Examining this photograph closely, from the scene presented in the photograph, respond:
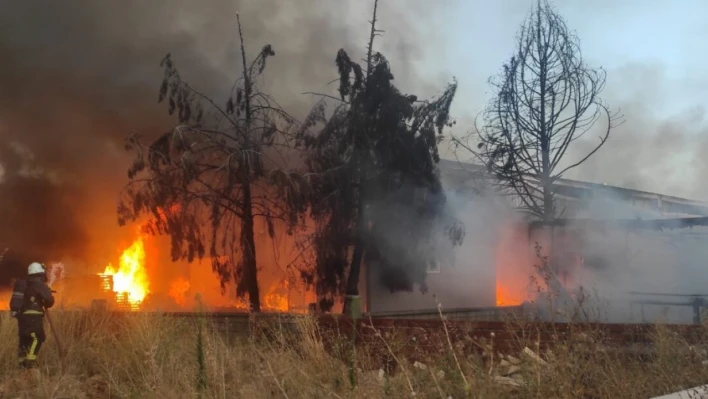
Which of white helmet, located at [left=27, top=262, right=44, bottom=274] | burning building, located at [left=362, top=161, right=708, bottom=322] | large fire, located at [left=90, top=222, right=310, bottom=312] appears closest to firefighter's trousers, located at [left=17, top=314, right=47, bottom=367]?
white helmet, located at [left=27, top=262, right=44, bottom=274]

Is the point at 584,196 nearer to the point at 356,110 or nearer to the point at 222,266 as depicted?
the point at 356,110

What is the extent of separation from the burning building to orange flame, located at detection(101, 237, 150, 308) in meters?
6.76

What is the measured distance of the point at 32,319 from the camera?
7949 millimetres

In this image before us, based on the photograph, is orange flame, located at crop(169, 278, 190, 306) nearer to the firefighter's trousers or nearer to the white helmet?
the white helmet

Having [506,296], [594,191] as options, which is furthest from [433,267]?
[594,191]

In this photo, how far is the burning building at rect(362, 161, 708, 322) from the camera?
1509cm

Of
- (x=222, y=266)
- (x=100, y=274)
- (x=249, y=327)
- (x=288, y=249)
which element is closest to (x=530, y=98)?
(x=288, y=249)

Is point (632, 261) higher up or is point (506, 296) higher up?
point (632, 261)

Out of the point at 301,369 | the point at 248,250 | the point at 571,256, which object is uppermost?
the point at 248,250

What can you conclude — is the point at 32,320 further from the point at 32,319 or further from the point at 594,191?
the point at 594,191

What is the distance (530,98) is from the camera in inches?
616

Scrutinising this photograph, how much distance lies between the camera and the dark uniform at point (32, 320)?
7832mm

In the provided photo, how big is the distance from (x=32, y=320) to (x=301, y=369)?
398cm

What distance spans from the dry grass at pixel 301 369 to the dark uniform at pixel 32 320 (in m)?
0.20
